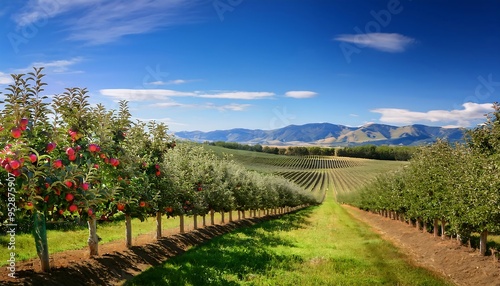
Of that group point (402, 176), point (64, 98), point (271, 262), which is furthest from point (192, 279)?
point (402, 176)

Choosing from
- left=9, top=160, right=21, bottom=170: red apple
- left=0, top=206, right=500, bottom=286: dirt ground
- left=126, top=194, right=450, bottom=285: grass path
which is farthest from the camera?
left=126, top=194, right=450, bottom=285: grass path

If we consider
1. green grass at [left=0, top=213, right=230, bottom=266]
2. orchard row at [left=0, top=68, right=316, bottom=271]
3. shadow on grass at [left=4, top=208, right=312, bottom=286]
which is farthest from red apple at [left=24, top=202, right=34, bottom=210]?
green grass at [left=0, top=213, right=230, bottom=266]

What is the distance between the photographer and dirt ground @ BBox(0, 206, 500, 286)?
12735 mm

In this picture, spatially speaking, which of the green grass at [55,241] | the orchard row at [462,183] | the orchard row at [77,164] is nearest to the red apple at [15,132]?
the orchard row at [77,164]

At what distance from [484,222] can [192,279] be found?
19409 millimetres

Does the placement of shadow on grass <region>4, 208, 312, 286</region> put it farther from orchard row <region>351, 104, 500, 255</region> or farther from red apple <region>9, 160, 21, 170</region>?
orchard row <region>351, 104, 500, 255</region>

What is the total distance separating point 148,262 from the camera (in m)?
18.0

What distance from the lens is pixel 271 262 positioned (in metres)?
19.3

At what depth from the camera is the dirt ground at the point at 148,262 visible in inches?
501

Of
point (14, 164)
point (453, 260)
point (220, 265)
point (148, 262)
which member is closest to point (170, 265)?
point (148, 262)

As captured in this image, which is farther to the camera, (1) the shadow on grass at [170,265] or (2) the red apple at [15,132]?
(1) the shadow on grass at [170,265]

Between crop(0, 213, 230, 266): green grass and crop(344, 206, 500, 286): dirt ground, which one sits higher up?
crop(0, 213, 230, 266): green grass

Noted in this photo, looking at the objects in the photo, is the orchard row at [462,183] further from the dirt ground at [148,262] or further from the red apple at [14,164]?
the red apple at [14,164]

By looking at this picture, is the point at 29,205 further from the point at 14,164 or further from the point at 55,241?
the point at 55,241
